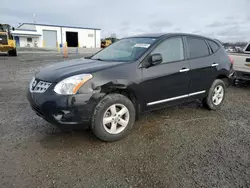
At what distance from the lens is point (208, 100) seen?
4434mm

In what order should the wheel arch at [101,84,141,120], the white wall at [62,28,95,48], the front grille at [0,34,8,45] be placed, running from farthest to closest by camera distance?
the white wall at [62,28,95,48], the front grille at [0,34,8,45], the wheel arch at [101,84,141,120]

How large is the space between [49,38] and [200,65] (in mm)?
53965

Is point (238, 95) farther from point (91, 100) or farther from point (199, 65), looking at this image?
point (91, 100)

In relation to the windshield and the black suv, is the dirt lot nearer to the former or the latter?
the black suv

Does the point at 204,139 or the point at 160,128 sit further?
the point at 160,128

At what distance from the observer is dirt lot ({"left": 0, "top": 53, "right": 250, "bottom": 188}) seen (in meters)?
2.25

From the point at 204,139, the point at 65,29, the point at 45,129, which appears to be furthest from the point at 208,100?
the point at 65,29

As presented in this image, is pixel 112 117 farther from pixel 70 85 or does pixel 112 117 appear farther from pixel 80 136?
pixel 70 85

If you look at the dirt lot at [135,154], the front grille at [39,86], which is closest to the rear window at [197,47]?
the dirt lot at [135,154]

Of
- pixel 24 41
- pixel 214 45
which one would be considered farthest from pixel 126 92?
pixel 24 41

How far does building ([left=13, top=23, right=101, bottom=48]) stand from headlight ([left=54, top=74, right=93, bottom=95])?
46419 mm

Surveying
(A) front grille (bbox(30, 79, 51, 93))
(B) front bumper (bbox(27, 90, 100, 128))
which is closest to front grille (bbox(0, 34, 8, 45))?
(A) front grille (bbox(30, 79, 51, 93))

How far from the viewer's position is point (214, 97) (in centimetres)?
455

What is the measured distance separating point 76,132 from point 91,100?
89 cm
